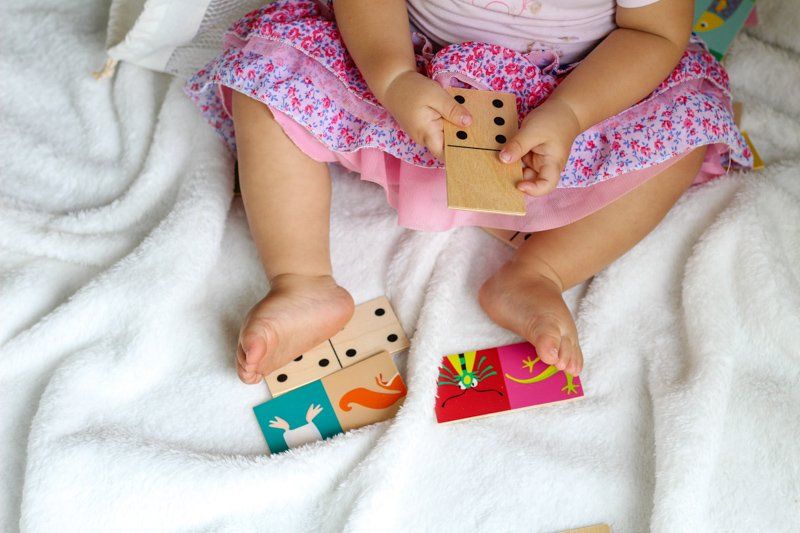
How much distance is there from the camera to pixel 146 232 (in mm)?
1065

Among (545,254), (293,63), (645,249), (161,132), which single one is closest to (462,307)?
(545,254)

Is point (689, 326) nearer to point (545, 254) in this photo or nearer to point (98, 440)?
point (545, 254)

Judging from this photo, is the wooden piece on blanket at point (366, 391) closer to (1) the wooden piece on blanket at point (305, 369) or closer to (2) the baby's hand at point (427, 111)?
(1) the wooden piece on blanket at point (305, 369)

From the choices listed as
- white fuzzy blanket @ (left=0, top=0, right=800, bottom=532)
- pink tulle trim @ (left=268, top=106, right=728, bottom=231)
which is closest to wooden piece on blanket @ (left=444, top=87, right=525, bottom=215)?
pink tulle trim @ (left=268, top=106, right=728, bottom=231)

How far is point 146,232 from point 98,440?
0.31 m

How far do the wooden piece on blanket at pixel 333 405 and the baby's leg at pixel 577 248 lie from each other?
0.15m

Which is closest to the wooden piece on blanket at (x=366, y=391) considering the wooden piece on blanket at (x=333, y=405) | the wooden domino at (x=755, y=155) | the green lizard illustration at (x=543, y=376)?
the wooden piece on blanket at (x=333, y=405)

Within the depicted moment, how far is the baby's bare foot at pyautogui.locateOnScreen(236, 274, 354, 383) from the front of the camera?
874 mm

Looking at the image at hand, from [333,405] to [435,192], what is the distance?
27cm

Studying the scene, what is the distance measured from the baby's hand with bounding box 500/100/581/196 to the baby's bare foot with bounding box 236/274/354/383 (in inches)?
10.3

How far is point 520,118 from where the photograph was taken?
38.0 inches

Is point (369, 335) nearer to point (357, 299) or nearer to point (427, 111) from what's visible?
point (357, 299)

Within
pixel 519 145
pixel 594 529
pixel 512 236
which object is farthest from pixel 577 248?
pixel 594 529

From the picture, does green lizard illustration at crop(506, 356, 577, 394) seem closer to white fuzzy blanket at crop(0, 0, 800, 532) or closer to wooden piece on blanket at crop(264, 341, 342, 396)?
white fuzzy blanket at crop(0, 0, 800, 532)
